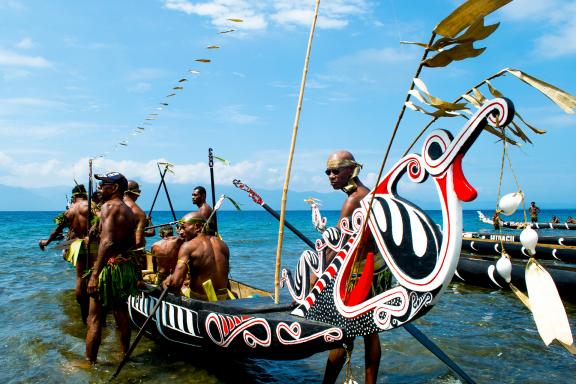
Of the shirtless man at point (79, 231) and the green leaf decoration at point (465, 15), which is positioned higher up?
the green leaf decoration at point (465, 15)

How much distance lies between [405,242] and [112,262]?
3.87 m

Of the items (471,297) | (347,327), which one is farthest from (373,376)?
(471,297)

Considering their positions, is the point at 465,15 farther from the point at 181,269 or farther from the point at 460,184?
the point at 181,269

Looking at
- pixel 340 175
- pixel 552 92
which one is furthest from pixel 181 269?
pixel 552 92

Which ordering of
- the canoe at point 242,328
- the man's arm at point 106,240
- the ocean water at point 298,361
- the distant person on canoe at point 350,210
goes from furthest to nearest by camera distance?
1. the ocean water at point 298,361
2. the man's arm at point 106,240
3. the distant person on canoe at point 350,210
4. the canoe at point 242,328

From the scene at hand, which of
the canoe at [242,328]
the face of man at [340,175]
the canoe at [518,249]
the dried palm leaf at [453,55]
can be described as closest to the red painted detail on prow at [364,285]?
the canoe at [242,328]

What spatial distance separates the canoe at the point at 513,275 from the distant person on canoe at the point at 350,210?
803 cm

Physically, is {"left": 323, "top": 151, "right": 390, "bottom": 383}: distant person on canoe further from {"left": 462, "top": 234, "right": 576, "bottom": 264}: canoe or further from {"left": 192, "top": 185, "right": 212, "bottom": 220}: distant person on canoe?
{"left": 462, "top": 234, "right": 576, "bottom": 264}: canoe

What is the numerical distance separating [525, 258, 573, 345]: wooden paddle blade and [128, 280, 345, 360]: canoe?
1550 millimetres

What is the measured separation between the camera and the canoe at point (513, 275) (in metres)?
10.7

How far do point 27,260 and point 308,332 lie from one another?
21.2m

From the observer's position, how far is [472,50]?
11.0 feet

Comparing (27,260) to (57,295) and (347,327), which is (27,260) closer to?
(57,295)

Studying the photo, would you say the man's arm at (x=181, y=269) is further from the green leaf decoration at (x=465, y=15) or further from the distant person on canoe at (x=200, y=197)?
the green leaf decoration at (x=465, y=15)
